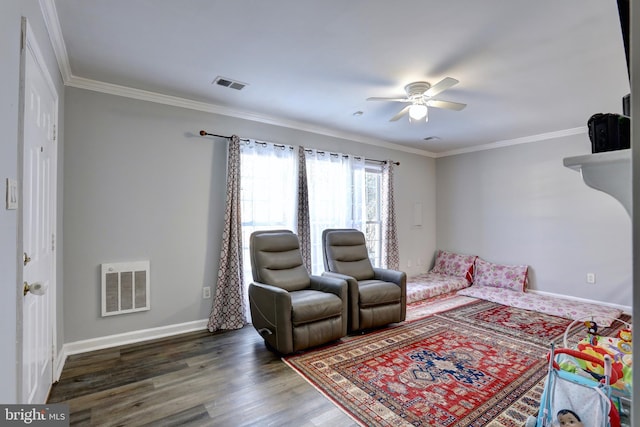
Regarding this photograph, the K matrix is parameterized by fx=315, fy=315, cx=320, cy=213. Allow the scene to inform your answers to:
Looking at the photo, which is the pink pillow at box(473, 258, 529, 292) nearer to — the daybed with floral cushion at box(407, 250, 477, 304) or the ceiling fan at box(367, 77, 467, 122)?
the daybed with floral cushion at box(407, 250, 477, 304)

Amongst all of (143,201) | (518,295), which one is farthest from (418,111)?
(518,295)

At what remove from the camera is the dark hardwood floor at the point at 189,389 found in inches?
76.6

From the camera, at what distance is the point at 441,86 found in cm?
261

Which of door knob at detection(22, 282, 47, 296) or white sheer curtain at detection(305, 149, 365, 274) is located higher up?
white sheer curtain at detection(305, 149, 365, 274)

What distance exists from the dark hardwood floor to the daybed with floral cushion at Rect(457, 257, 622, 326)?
340 centimetres

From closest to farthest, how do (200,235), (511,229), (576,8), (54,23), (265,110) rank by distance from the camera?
(576,8), (54,23), (200,235), (265,110), (511,229)

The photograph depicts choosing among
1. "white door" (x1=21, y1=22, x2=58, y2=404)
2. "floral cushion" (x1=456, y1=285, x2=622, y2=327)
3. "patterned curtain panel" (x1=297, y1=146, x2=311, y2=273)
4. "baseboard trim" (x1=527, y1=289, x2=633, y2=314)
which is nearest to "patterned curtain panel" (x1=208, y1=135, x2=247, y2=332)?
"patterned curtain panel" (x1=297, y1=146, x2=311, y2=273)

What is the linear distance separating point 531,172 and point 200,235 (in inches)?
191

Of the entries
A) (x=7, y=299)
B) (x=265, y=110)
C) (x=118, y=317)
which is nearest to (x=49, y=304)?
(x=118, y=317)

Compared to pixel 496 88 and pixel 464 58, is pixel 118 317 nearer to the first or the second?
pixel 464 58

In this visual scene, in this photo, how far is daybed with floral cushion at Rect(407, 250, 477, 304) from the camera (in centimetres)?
468

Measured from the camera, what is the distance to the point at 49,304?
2.23 m

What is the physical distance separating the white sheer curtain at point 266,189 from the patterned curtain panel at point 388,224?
5.64 feet

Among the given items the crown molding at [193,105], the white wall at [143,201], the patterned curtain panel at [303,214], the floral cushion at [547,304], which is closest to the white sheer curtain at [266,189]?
the patterned curtain panel at [303,214]
